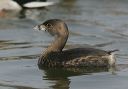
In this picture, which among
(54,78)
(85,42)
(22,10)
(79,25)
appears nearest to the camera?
(54,78)

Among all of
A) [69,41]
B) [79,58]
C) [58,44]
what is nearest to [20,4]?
[69,41]

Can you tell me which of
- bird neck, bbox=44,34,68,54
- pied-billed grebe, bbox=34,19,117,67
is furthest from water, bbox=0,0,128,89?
bird neck, bbox=44,34,68,54

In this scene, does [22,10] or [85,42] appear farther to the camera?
[22,10]

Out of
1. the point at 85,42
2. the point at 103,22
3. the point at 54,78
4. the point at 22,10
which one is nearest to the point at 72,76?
the point at 54,78

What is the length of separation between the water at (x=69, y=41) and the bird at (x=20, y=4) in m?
0.19

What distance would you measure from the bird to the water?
0.19 m

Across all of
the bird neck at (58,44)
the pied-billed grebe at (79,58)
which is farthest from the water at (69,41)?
the bird neck at (58,44)

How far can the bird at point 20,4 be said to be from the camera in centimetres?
2167

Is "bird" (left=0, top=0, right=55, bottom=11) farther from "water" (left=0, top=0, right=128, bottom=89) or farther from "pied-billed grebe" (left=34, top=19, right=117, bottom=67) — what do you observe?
"pied-billed grebe" (left=34, top=19, right=117, bottom=67)

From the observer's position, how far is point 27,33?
58.1 ft

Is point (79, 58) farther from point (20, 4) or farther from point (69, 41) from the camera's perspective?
point (20, 4)

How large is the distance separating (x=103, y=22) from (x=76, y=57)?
615cm

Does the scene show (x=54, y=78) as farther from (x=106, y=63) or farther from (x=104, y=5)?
(x=104, y=5)

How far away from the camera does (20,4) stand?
21.9 meters
